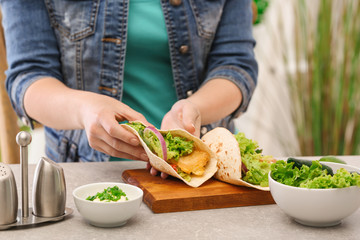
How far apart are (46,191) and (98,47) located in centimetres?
83

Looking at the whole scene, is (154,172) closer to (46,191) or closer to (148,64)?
(46,191)

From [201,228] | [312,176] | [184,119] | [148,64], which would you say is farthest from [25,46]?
[312,176]

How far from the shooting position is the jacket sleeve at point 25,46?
5.36 ft

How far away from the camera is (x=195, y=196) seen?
44.3 inches

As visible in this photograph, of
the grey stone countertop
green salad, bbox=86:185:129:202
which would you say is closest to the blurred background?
the grey stone countertop

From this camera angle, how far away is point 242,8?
6.22ft

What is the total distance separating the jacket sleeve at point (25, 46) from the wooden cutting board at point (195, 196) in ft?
2.13

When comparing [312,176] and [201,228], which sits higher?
[312,176]

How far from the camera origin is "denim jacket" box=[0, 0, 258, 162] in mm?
1658

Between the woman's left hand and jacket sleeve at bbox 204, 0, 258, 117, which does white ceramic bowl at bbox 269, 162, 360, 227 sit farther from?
jacket sleeve at bbox 204, 0, 258, 117

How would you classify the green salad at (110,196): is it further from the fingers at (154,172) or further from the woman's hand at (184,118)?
the woman's hand at (184,118)

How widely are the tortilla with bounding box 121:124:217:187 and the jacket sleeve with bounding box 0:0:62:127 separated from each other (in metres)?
0.53

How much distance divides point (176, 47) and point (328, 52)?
1.77 meters

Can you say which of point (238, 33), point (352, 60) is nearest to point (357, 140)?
point (352, 60)
